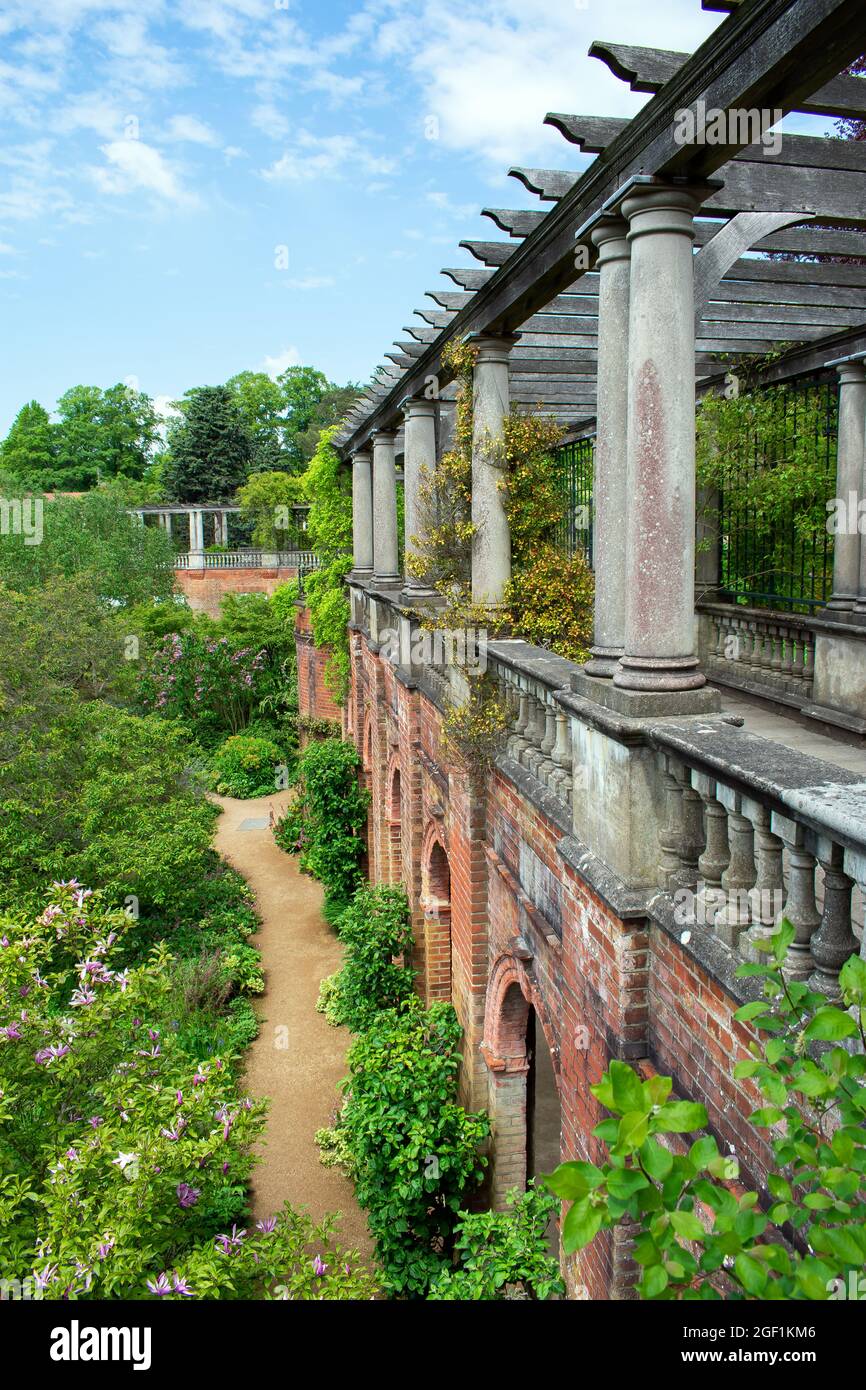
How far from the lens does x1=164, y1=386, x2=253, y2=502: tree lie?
176 ft

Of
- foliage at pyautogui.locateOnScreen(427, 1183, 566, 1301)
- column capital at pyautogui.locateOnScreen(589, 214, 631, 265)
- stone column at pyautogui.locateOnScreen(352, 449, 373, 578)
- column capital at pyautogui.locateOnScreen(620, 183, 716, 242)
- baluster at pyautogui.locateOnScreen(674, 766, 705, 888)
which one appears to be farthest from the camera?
stone column at pyautogui.locateOnScreen(352, 449, 373, 578)

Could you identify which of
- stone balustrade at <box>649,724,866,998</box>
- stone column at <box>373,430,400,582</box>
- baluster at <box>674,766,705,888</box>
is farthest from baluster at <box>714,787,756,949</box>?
stone column at <box>373,430,400,582</box>

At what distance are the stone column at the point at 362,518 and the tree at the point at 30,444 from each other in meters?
51.8

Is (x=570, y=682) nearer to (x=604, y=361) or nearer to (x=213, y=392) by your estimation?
(x=604, y=361)

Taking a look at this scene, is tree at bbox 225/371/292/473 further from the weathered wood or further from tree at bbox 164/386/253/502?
the weathered wood

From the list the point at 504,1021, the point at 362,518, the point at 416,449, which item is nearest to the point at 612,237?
the point at 504,1021

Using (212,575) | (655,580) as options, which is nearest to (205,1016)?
(655,580)

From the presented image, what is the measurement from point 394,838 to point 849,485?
326 inches

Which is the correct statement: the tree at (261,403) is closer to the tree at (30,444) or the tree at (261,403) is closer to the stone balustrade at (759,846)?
the tree at (30,444)

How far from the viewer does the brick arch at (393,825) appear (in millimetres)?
14062

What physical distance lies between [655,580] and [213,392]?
53.2 metres

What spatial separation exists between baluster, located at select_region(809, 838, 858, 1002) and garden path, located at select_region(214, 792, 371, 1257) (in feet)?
17.3

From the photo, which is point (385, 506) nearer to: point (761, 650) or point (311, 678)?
point (761, 650)

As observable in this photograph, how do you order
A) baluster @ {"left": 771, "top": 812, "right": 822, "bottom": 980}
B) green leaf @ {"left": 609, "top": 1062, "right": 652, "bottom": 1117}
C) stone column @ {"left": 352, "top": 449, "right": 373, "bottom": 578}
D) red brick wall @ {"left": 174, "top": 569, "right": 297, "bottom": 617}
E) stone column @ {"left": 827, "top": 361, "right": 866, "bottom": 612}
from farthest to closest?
1. red brick wall @ {"left": 174, "top": 569, "right": 297, "bottom": 617}
2. stone column @ {"left": 352, "top": 449, "right": 373, "bottom": 578}
3. stone column @ {"left": 827, "top": 361, "right": 866, "bottom": 612}
4. baluster @ {"left": 771, "top": 812, "right": 822, "bottom": 980}
5. green leaf @ {"left": 609, "top": 1062, "right": 652, "bottom": 1117}
